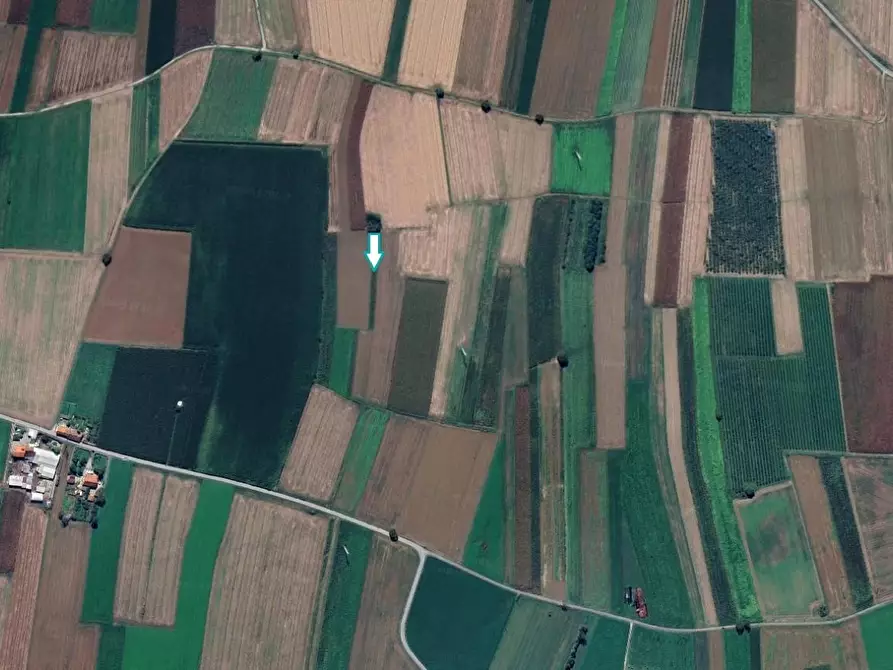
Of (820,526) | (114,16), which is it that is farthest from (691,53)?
(114,16)

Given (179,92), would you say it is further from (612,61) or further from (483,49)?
(612,61)

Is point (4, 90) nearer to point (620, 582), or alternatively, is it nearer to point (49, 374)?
point (49, 374)

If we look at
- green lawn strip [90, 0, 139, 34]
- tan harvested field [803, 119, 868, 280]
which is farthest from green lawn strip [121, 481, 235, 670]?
tan harvested field [803, 119, 868, 280]

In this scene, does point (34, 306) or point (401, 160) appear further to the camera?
point (401, 160)

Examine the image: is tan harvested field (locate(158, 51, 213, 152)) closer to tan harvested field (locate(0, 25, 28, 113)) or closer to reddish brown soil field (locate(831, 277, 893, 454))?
tan harvested field (locate(0, 25, 28, 113))

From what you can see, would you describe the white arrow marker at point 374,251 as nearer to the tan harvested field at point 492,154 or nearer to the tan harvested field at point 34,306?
the tan harvested field at point 492,154

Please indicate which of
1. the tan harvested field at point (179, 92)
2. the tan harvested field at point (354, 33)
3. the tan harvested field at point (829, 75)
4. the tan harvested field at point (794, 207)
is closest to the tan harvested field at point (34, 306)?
the tan harvested field at point (179, 92)

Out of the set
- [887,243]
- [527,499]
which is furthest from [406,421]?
[887,243]
